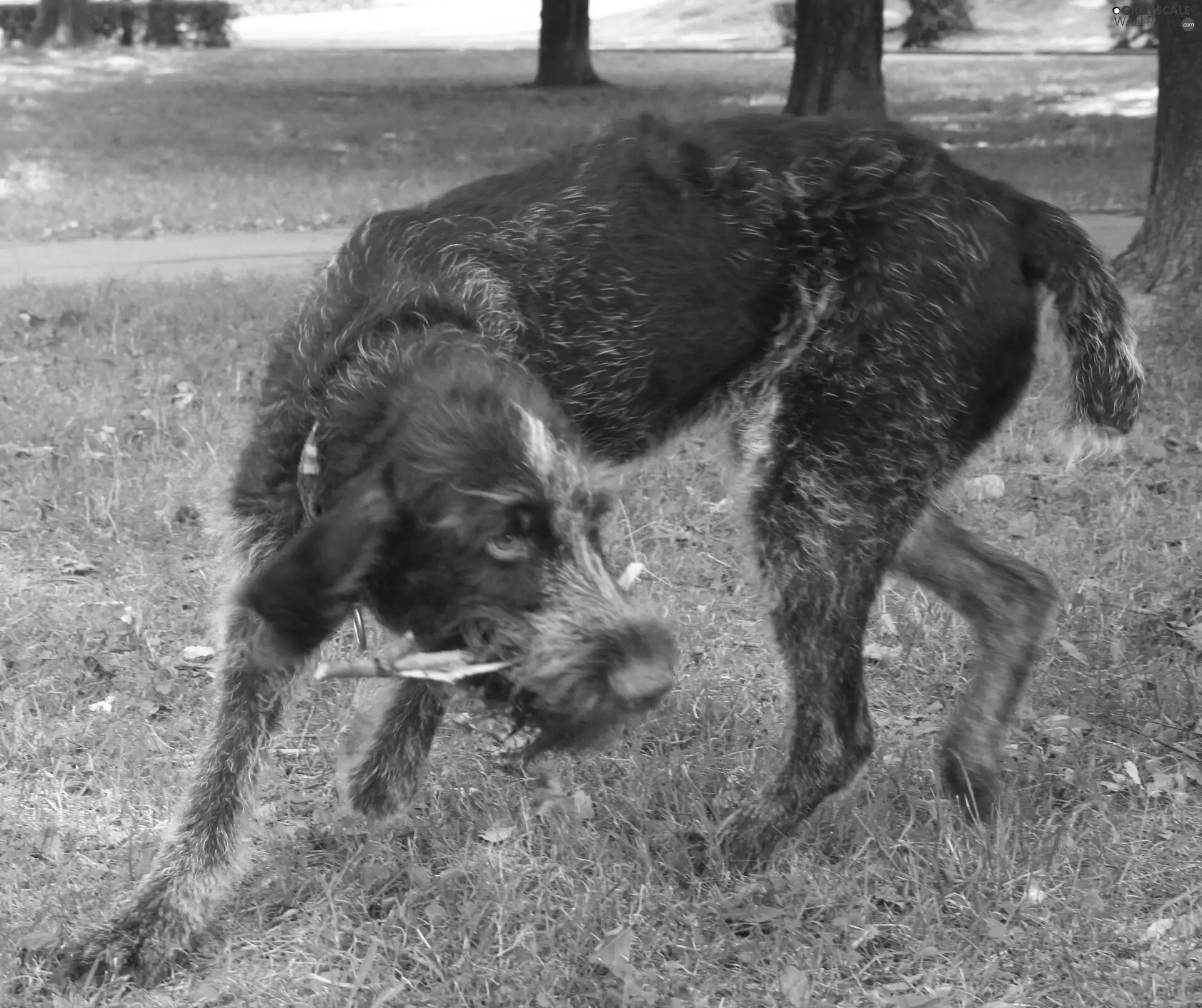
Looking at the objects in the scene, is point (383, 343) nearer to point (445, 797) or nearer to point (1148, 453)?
point (445, 797)

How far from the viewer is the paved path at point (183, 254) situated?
31.6 ft

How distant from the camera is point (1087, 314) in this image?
12.4ft

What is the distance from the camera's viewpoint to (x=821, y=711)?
3.73 m

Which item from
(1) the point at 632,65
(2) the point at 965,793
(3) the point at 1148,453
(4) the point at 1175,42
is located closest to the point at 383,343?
(2) the point at 965,793

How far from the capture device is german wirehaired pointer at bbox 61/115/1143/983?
11.2 feet

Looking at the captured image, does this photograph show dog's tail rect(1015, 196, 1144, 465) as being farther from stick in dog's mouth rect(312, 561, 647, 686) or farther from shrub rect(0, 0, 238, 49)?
shrub rect(0, 0, 238, 49)

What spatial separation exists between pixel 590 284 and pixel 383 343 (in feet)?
2.06

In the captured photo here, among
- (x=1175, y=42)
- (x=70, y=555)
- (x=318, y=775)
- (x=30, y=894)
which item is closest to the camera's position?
(x=30, y=894)

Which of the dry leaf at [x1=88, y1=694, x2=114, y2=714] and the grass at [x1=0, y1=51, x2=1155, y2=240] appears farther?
the grass at [x1=0, y1=51, x2=1155, y2=240]

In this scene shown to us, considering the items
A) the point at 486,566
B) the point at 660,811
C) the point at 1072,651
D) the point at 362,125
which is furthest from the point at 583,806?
the point at 362,125

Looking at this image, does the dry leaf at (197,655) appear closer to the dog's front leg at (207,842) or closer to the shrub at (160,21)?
the dog's front leg at (207,842)

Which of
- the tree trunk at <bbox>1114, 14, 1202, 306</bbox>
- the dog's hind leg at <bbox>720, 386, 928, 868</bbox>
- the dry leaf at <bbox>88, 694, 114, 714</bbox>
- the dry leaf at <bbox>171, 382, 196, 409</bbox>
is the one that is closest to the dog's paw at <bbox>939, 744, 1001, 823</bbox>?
the dog's hind leg at <bbox>720, 386, 928, 868</bbox>

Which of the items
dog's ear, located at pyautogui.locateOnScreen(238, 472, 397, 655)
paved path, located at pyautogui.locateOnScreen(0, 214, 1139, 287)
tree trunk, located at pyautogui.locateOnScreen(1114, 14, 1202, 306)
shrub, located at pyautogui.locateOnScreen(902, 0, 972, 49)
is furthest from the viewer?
shrub, located at pyautogui.locateOnScreen(902, 0, 972, 49)

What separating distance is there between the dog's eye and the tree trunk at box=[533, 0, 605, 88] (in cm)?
2204
